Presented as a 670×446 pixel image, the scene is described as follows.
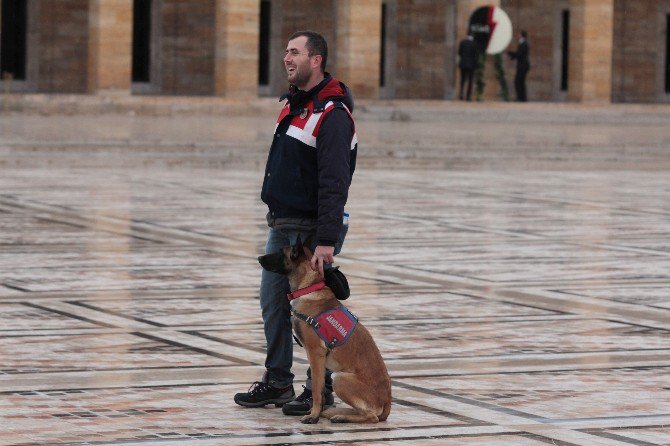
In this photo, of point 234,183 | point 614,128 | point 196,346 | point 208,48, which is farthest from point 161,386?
point 208,48

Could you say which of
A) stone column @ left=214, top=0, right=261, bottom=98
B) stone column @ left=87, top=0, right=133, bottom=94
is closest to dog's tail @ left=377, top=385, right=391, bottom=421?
stone column @ left=87, top=0, right=133, bottom=94

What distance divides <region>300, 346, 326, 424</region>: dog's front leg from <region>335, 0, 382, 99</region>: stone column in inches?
1351

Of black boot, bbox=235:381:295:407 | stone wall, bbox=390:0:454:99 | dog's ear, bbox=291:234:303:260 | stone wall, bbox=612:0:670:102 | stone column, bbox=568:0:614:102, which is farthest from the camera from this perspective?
stone wall, bbox=612:0:670:102

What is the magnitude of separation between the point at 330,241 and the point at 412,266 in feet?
19.3

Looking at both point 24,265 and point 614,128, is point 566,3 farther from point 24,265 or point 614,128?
point 24,265

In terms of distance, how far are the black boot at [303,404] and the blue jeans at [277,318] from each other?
0.10 m

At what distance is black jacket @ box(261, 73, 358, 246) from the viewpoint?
7.22 m

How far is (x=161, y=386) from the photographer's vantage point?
306 inches

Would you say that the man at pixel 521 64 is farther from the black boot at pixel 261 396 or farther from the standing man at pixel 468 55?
the black boot at pixel 261 396

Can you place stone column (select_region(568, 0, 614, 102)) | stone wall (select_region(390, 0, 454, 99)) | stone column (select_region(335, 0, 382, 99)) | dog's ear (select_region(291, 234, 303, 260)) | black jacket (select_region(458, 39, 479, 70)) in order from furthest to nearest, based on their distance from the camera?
stone wall (select_region(390, 0, 454, 99)) < stone column (select_region(568, 0, 614, 102)) < stone column (select_region(335, 0, 382, 99)) < black jacket (select_region(458, 39, 479, 70)) < dog's ear (select_region(291, 234, 303, 260))

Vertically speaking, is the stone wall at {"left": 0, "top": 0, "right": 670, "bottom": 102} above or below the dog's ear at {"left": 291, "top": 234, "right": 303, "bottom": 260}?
above

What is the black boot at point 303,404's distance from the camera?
7.31 m

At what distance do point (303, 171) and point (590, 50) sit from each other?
38.4 meters

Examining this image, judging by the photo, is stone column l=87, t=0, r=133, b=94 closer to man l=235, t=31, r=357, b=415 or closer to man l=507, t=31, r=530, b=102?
man l=507, t=31, r=530, b=102
